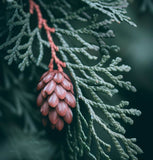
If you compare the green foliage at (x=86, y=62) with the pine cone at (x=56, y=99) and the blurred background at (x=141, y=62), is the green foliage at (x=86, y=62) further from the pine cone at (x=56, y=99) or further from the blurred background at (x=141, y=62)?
the blurred background at (x=141, y=62)

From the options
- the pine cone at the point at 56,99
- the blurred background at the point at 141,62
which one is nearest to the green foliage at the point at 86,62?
the pine cone at the point at 56,99

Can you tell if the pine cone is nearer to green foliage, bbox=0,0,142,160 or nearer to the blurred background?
green foliage, bbox=0,0,142,160

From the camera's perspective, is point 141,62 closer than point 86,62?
No

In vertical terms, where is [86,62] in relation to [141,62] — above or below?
above

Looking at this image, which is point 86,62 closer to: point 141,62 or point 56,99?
point 56,99

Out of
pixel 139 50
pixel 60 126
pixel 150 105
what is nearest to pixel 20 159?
pixel 60 126

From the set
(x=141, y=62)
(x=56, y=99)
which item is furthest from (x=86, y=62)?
(x=141, y=62)

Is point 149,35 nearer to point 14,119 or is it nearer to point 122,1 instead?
point 122,1
